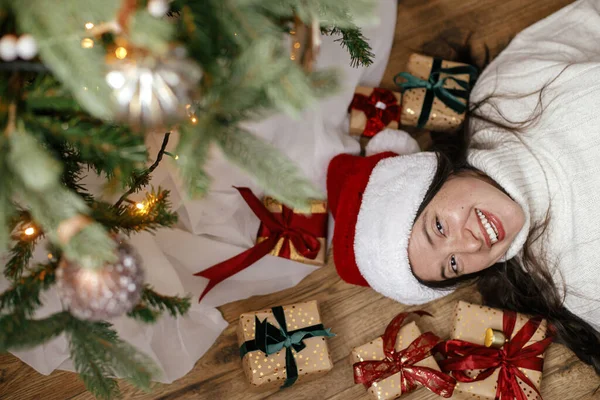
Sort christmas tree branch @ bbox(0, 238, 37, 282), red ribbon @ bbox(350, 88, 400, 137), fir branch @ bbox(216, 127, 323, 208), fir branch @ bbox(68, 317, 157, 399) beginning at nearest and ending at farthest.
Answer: fir branch @ bbox(216, 127, 323, 208)
fir branch @ bbox(68, 317, 157, 399)
christmas tree branch @ bbox(0, 238, 37, 282)
red ribbon @ bbox(350, 88, 400, 137)

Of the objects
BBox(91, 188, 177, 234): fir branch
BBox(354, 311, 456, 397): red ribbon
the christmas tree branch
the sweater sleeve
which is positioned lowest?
BBox(354, 311, 456, 397): red ribbon

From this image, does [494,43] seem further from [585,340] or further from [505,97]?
[585,340]

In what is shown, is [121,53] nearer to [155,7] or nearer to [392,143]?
[155,7]

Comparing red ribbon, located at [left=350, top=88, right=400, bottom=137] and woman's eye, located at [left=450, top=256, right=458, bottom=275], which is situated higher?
red ribbon, located at [left=350, top=88, right=400, bottom=137]

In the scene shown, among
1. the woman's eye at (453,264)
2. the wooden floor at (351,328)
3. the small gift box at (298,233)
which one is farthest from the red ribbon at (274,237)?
the woman's eye at (453,264)

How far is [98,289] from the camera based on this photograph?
0.69m

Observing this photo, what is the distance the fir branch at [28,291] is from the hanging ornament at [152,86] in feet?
0.86

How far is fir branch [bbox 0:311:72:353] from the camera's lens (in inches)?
23.9

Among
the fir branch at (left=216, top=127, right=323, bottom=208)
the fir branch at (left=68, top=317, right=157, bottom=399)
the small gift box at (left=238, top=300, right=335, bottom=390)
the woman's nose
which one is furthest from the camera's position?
the small gift box at (left=238, top=300, right=335, bottom=390)

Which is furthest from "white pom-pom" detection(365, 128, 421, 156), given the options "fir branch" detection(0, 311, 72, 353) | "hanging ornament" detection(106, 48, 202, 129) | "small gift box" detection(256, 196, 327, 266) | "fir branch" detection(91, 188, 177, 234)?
"fir branch" detection(0, 311, 72, 353)

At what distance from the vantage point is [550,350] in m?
1.52

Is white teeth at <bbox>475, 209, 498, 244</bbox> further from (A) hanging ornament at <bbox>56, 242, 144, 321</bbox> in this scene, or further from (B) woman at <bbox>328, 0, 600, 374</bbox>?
(A) hanging ornament at <bbox>56, 242, 144, 321</bbox>

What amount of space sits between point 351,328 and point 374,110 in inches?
27.4

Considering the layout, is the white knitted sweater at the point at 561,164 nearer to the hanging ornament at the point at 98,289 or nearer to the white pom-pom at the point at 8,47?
the hanging ornament at the point at 98,289
